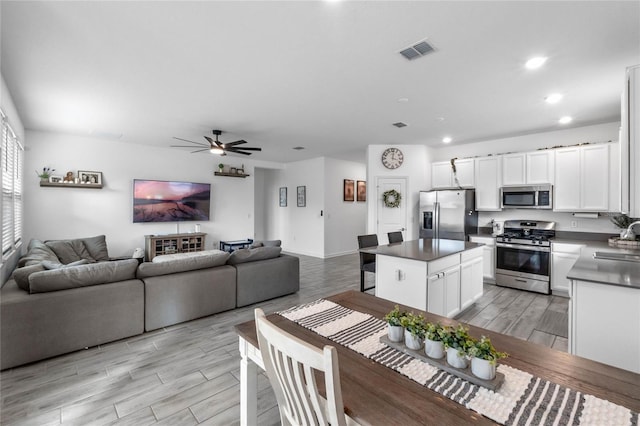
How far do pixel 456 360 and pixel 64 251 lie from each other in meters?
5.91

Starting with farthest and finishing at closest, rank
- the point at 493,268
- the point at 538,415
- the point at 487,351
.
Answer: the point at 493,268
the point at 487,351
the point at 538,415

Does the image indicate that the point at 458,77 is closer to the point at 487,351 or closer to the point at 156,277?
the point at 487,351

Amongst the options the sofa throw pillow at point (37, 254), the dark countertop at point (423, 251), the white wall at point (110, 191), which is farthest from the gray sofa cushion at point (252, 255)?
the white wall at point (110, 191)

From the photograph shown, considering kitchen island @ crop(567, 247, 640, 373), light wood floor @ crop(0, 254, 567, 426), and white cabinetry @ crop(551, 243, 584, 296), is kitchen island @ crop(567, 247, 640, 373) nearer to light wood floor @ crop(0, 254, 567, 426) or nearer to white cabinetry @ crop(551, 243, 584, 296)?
light wood floor @ crop(0, 254, 567, 426)

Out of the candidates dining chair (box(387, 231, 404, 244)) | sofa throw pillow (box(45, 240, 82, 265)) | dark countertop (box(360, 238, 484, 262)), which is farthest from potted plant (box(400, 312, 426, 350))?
sofa throw pillow (box(45, 240, 82, 265))

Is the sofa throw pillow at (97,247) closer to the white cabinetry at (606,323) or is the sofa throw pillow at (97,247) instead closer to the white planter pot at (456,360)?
the white planter pot at (456,360)

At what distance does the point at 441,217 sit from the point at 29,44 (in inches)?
230

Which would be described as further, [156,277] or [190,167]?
[190,167]

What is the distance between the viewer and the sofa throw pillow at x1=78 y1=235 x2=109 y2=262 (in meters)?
5.05

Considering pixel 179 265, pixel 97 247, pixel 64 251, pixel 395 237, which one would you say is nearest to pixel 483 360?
pixel 179 265

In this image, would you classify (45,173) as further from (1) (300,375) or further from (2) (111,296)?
(1) (300,375)

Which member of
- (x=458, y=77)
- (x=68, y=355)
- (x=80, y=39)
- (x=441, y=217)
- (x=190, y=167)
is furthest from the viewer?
(x=190, y=167)

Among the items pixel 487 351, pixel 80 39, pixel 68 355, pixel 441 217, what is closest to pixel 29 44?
pixel 80 39

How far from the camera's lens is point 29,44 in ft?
7.68
